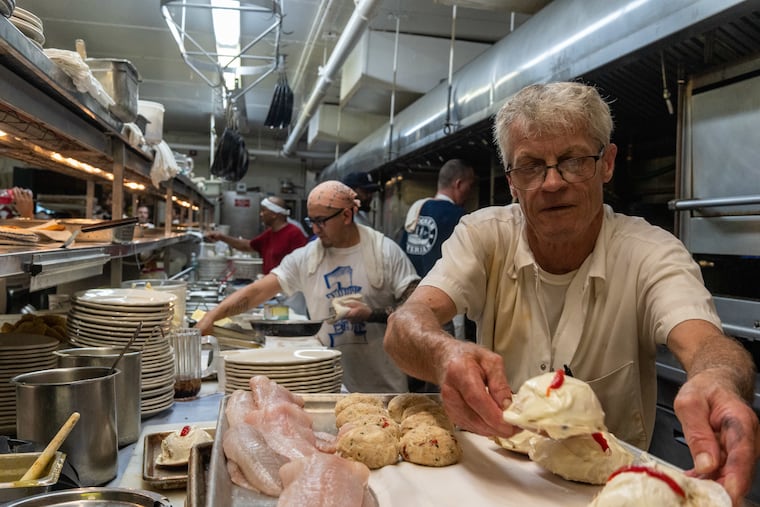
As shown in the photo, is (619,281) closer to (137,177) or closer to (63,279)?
(63,279)

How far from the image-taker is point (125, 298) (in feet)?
6.68

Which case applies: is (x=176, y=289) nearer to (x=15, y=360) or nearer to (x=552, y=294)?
(x=15, y=360)

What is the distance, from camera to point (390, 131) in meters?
6.66

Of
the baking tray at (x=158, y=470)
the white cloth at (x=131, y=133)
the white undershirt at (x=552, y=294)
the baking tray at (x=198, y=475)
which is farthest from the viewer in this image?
the white cloth at (x=131, y=133)

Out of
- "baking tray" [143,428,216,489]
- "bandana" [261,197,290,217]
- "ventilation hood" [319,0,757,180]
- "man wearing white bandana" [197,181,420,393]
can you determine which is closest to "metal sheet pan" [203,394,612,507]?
"baking tray" [143,428,216,489]

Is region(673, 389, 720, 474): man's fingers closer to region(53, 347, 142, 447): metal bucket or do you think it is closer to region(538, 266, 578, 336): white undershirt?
region(538, 266, 578, 336): white undershirt

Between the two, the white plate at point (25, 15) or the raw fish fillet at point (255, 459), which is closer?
the raw fish fillet at point (255, 459)

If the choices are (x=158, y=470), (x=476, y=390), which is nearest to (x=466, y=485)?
(x=476, y=390)

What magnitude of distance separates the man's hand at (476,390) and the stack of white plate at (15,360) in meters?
1.26

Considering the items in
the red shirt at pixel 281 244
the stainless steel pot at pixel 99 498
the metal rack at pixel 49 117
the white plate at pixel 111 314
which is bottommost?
the stainless steel pot at pixel 99 498

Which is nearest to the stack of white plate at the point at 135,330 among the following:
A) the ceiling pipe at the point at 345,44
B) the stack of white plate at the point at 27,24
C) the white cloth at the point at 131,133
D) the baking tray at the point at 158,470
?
the baking tray at the point at 158,470

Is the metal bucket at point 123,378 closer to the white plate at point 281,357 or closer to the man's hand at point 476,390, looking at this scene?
the white plate at point 281,357

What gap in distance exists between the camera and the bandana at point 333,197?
339 centimetres

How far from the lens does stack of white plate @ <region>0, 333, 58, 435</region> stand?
1674 millimetres
